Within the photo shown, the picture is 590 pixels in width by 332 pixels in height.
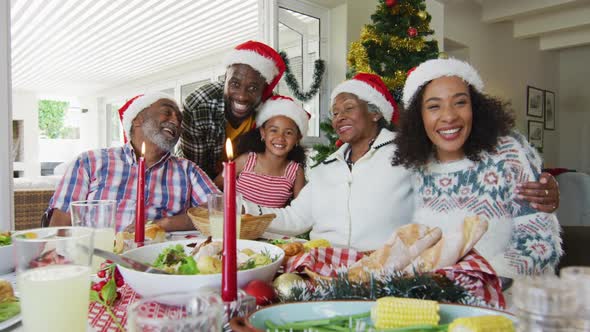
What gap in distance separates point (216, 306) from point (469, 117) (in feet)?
4.57

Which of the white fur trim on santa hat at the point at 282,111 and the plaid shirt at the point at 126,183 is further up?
the white fur trim on santa hat at the point at 282,111

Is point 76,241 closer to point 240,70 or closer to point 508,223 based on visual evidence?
point 508,223

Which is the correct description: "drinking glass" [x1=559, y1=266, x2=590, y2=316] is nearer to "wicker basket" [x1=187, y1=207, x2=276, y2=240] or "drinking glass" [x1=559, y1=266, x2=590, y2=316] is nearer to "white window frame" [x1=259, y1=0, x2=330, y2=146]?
"wicker basket" [x1=187, y1=207, x2=276, y2=240]

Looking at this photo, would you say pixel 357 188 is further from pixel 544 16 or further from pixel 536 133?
pixel 536 133

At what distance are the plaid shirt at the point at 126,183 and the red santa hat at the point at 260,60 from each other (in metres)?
0.82

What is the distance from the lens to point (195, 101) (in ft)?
8.88

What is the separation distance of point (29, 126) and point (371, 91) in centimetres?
1378

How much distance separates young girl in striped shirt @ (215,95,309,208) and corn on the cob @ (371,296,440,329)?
2.00 m

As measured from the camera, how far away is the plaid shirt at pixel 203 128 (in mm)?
2677

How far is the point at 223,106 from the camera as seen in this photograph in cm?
271

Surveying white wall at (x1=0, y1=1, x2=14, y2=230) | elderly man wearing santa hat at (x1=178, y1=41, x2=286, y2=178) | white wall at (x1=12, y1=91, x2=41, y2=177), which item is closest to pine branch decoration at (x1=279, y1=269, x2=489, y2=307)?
elderly man wearing santa hat at (x1=178, y1=41, x2=286, y2=178)

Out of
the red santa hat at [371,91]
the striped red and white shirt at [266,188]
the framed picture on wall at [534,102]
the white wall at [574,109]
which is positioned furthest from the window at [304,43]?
the white wall at [574,109]

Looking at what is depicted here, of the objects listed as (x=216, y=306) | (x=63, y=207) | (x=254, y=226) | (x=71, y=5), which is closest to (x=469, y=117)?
(x=254, y=226)

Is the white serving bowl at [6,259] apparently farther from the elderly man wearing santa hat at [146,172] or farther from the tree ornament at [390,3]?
the tree ornament at [390,3]
